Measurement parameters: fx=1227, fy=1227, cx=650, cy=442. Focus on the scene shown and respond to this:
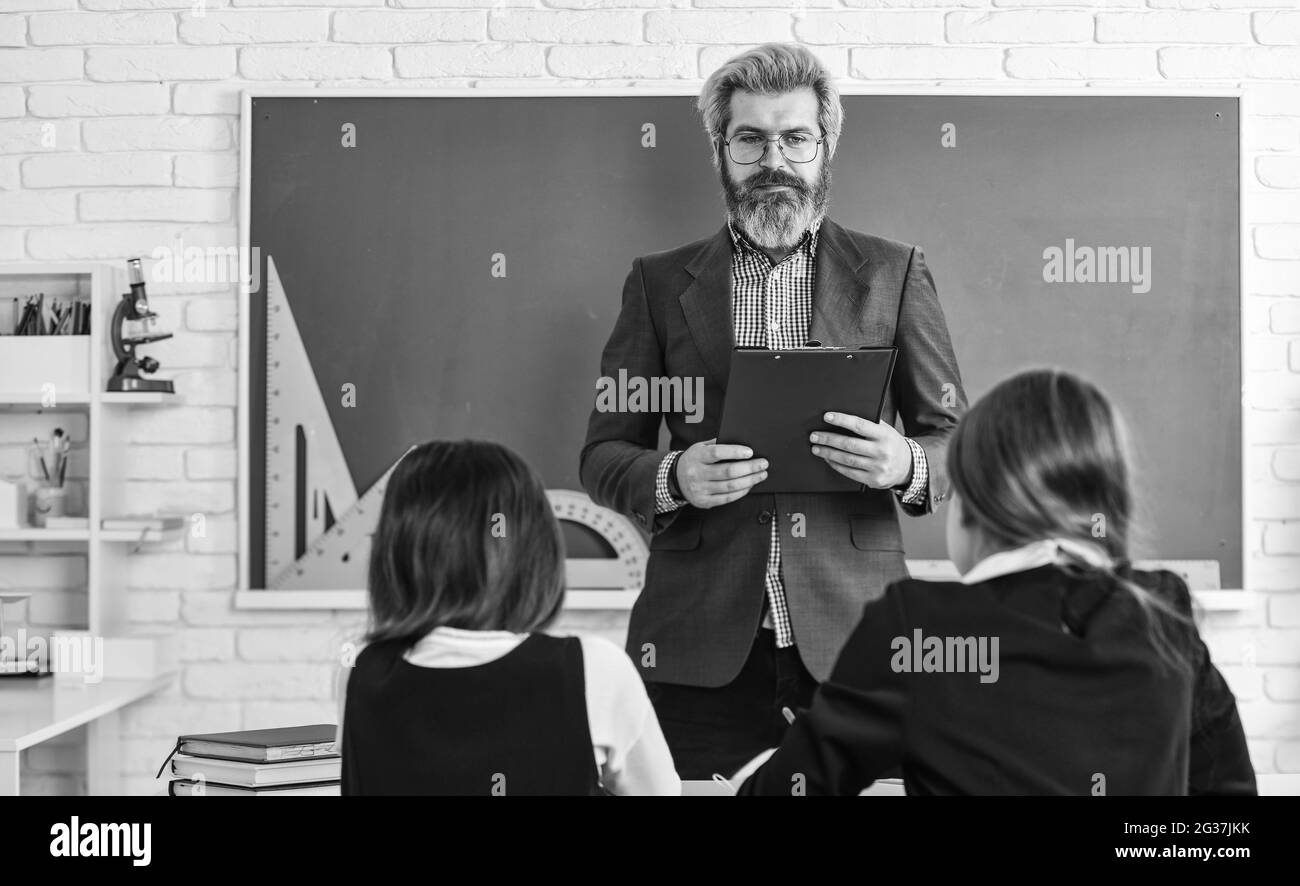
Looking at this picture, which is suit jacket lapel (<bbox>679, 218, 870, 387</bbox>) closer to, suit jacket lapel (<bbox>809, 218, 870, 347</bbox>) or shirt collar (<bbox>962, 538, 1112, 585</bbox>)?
suit jacket lapel (<bbox>809, 218, 870, 347</bbox>)

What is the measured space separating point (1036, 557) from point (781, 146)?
37.3 inches

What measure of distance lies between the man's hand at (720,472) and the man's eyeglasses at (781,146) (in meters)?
0.50

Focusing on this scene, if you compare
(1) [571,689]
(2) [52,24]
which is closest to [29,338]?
(2) [52,24]

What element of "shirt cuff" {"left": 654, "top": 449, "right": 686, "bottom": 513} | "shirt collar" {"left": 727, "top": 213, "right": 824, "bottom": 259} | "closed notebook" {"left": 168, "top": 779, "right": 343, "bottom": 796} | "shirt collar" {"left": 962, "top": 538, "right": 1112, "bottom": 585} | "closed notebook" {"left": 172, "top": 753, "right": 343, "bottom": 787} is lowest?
"closed notebook" {"left": 168, "top": 779, "right": 343, "bottom": 796}

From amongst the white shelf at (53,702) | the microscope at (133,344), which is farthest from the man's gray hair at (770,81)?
the white shelf at (53,702)

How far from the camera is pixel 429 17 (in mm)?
2676

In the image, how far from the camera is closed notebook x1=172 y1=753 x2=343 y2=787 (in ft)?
4.87

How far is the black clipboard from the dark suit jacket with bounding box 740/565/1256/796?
49 centimetres

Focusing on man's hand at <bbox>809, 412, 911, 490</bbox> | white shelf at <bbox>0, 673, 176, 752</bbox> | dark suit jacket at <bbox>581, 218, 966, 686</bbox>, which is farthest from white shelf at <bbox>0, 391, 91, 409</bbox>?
man's hand at <bbox>809, 412, 911, 490</bbox>

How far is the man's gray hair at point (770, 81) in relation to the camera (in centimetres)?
190

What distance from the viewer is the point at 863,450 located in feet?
5.51

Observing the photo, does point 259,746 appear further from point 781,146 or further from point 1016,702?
point 781,146

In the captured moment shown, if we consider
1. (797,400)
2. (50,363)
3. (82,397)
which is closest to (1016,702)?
→ (797,400)

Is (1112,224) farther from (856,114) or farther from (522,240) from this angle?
(522,240)
